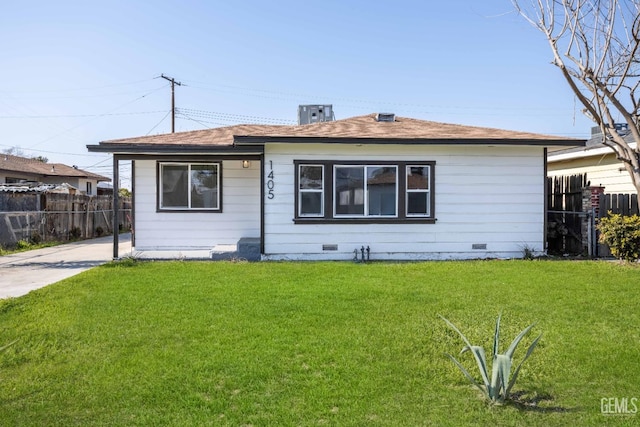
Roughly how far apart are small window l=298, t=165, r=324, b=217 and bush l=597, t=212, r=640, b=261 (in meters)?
6.16

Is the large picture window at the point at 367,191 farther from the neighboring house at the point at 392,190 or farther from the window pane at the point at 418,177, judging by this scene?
the window pane at the point at 418,177

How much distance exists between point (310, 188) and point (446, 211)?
3.27 m

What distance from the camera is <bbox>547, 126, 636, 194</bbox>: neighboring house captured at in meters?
12.9

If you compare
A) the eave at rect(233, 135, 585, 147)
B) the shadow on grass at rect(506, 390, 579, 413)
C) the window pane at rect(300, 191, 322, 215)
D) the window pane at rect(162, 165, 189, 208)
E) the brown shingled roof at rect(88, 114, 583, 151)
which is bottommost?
the shadow on grass at rect(506, 390, 579, 413)

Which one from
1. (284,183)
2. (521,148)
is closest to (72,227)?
(284,183)

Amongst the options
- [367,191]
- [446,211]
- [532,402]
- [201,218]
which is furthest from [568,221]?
[532,402]

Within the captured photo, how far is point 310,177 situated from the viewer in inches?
446

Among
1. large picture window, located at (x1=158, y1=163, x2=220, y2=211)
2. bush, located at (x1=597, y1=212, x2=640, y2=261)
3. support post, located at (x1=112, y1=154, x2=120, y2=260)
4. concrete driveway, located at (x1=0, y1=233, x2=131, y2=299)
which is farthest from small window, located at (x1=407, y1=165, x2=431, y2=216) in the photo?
concrete driveway, located at (x1=0, y1=233, x2=131, y2=299)

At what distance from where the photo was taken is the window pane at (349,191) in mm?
11359

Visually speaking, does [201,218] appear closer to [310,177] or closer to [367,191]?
[310,177]

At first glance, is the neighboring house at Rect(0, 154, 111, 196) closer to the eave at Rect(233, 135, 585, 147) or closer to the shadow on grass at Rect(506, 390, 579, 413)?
the eave at Rect(233, 135, 585, 147)

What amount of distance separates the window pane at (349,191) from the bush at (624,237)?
5257 millimetres

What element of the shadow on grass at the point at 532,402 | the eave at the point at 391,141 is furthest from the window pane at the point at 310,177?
the shadow on grass at the point at 532,402

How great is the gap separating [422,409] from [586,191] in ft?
32.1
